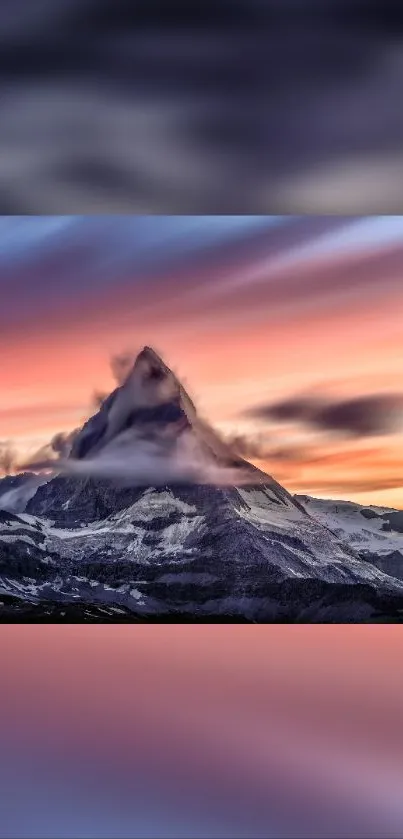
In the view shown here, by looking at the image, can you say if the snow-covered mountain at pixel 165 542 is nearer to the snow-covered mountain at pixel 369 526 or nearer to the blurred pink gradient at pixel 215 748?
the snow-covered mountain at pixel 369 526

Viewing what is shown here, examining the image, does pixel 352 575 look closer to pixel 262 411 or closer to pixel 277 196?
pixel 262 411

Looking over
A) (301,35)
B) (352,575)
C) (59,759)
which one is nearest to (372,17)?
(301,35)

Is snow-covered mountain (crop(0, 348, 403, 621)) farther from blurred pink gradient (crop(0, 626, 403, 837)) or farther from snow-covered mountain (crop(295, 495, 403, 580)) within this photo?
blurred pink gradient (crop(0, 626, 403, 837))

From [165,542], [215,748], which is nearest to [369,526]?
[165,542]

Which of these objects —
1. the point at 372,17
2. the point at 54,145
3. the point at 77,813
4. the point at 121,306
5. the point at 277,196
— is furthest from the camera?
the point at 121,306

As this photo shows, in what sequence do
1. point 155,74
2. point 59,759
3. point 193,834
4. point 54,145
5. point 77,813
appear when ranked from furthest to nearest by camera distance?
point 54,145 < point 155,74 < point 59,759 < point 77,813 < point 193,834

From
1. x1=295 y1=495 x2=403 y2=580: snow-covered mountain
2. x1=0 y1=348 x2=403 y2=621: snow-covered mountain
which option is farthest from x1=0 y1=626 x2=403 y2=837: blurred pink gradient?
Result: x1=295 y1=495 x2=403 y2=580: snow-covered mountain

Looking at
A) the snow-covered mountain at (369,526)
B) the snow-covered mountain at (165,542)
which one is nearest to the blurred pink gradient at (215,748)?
the snow-covered mountain at (165,542)

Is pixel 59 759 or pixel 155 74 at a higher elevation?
pixel 155 74
